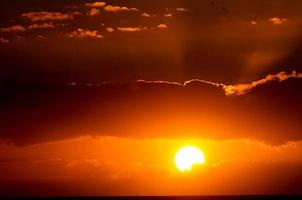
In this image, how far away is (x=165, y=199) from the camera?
82.7 m

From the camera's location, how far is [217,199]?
80188 millimetres

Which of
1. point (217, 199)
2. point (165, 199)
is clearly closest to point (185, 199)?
point (165, 199)

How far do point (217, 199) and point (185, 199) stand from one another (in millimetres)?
14422

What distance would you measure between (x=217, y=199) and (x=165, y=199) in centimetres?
2300

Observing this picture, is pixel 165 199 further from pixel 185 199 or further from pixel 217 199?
pixel 217 199

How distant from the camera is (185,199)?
7912 centimetres

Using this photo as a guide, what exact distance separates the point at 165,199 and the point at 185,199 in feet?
30.8
